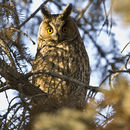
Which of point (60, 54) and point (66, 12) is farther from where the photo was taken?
point (66, 12)

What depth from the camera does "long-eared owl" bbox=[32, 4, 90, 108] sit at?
263 cm

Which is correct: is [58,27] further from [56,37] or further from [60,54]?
[60,54]

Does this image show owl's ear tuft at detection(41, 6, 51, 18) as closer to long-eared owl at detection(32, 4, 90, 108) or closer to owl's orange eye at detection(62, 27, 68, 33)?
long-eared owl at detection(32, 4, 90, 108)

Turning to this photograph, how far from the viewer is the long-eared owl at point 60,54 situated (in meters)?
2.63

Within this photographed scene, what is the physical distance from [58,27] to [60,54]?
382 millimetres

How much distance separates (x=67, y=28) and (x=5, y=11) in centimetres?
141

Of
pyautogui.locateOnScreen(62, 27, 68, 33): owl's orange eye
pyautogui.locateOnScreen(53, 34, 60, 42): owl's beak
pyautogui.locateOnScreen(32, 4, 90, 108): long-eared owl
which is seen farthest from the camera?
pyautogui.locateOnScreen(62, 27, 68, 33): owl's orange eye

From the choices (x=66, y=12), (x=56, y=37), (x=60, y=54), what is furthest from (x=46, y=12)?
(x=60, y=54)

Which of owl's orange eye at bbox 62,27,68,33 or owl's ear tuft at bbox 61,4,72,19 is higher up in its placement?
owl's ear tuft at bbox 61,4,72,19

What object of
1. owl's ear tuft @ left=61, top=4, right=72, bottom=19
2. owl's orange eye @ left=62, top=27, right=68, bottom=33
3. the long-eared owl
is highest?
owl's ear tuft @ left=61, top=4, right=72, bottom=19

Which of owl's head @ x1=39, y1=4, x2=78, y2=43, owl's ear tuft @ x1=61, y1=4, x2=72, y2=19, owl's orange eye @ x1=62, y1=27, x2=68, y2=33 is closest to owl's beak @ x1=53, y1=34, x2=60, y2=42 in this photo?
owl's head @ x1=39, y1=4, x2=78, y2=43

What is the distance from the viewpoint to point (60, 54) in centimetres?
281

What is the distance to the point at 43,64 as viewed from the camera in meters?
2.75

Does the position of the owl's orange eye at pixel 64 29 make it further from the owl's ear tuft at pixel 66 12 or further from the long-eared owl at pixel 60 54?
the owl's ear tuft at pixel 66 12
